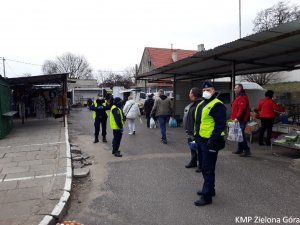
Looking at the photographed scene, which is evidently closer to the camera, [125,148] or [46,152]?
[46,152]

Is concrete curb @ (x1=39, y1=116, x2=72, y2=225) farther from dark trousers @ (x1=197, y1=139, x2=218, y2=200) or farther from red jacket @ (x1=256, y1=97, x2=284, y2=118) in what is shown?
red jacket @ (x1=256, y1=97, x2=284, y2=118)

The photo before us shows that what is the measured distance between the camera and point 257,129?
9500 millimetres

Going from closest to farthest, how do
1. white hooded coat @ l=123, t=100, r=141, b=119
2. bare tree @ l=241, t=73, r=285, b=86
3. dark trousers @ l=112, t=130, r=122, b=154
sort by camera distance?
dark trousers @ l=112, t=130, r=122, b=154 < white hooded coat @ l=123, t=100, r=141, b=119 < bare tree @ l=241, t=73, r=285, b=86

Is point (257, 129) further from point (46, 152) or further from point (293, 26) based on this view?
point (46, 152)

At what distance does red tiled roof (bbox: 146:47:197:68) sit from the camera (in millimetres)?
38938

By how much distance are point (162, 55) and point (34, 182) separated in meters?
36.5

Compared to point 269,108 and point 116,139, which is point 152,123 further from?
point 269,108

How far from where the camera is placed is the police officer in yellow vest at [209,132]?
4195 mm

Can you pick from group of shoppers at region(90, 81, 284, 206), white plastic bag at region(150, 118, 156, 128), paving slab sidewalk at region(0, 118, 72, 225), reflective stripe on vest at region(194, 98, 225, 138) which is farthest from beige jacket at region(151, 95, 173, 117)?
reflective stripe on vest at region(194, 98, 225, 138)

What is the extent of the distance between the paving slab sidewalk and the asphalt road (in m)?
0.34

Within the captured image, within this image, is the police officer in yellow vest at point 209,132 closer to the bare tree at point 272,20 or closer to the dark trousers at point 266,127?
the dark trousers at point 266,127

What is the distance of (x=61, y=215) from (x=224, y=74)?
1490 cm

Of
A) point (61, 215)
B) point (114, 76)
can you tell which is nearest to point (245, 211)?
point (61, 215)

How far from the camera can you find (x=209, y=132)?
4.30 metres
